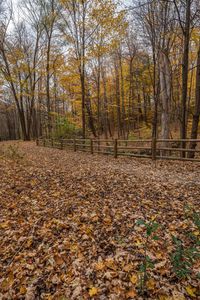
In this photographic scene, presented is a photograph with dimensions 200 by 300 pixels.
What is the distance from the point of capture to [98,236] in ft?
11.1

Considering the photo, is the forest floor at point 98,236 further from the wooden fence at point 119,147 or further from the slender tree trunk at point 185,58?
the slender tree trunk at point 185,58

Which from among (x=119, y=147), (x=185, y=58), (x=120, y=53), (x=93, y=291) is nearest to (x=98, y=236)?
(x=93, y=291)

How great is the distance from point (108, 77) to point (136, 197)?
2287 cm

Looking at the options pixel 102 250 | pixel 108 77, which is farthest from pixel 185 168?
pixel 108 77

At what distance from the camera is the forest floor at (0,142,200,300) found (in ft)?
7.97

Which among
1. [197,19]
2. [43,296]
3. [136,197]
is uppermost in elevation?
[197,19]

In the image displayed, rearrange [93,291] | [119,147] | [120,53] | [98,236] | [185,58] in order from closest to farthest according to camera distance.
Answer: [93,291] < [98,236] < [185,58] < [119,147] < [120,53]

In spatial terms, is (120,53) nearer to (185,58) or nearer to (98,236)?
(185,58)

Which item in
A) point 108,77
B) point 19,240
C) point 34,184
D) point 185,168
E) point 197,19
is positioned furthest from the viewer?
point 108,77

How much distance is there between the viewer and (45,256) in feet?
9.95

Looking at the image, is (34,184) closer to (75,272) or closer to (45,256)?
(45,256)

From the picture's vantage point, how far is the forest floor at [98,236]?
2428mm

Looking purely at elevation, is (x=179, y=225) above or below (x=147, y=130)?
below

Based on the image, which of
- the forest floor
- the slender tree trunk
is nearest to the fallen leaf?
the forest floor
